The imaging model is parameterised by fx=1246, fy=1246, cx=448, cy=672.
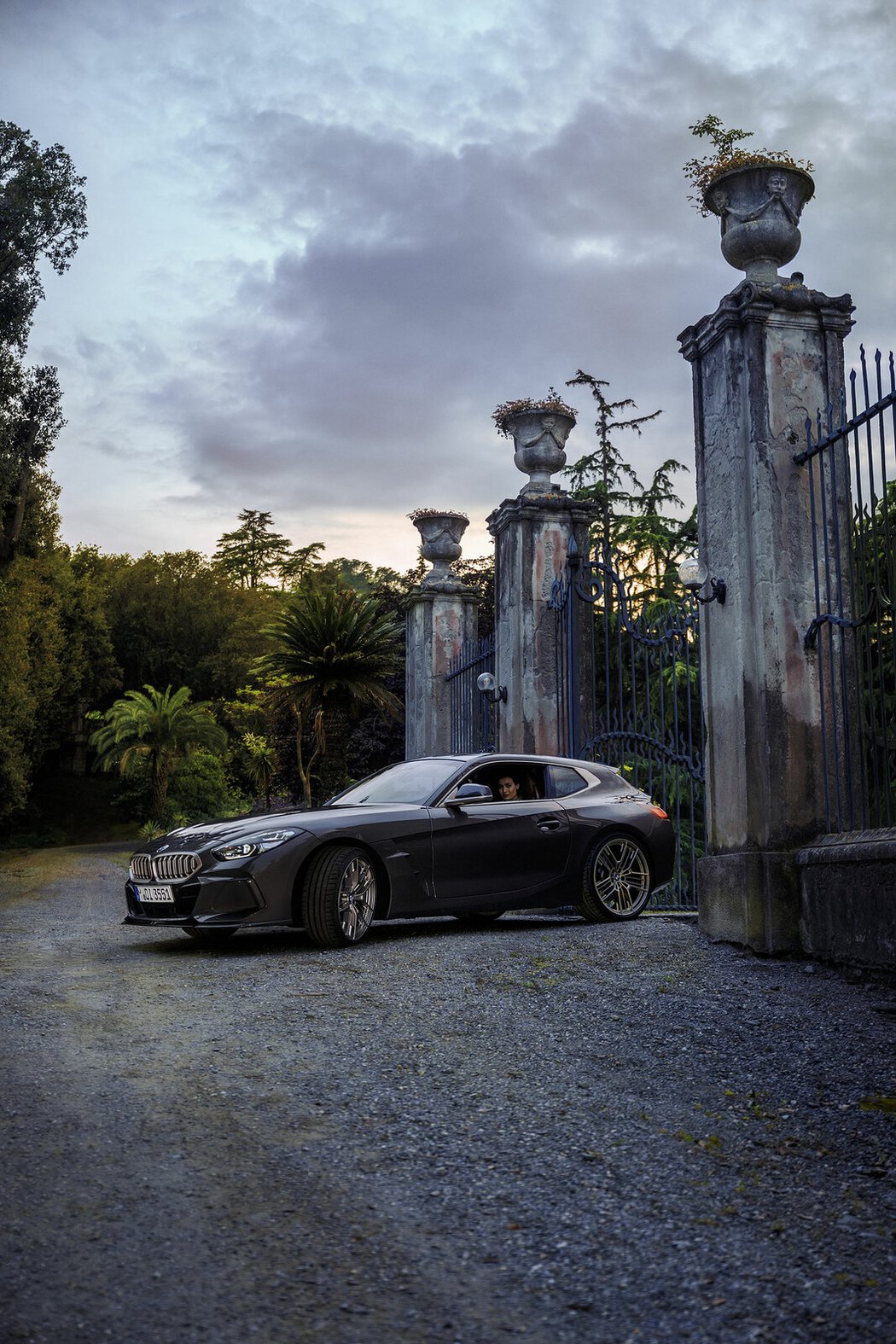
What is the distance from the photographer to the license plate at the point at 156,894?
7734 millimetres

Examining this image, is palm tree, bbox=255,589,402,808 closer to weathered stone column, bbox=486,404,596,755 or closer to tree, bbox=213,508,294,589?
weathered stone column, bbox=486,404,596,755

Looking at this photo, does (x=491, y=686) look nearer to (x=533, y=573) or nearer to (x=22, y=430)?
(x=533, y=573)

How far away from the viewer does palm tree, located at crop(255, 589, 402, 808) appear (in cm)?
2106

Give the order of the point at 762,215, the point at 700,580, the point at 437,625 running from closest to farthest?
1. the point at 700,580
2. the point at 762,215
3. the point at 437,625

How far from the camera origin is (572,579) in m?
12.1

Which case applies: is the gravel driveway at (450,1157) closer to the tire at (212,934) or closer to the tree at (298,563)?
the tire at (212,934)

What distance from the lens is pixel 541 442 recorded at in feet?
43.9

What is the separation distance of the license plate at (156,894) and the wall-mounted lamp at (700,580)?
12.3 feet

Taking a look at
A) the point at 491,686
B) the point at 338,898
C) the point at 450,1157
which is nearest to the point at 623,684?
the point at 491,686

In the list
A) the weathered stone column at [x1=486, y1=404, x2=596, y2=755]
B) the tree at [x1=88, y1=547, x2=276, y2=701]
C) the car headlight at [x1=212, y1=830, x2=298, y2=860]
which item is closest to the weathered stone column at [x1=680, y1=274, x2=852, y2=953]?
the car headlight at [x1=212, y1=830, x2=298, y2=860]

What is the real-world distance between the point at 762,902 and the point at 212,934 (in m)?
3.68

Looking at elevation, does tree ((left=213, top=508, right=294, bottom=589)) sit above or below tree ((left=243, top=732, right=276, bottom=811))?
above

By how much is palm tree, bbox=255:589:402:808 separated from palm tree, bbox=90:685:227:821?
1929 centimetres

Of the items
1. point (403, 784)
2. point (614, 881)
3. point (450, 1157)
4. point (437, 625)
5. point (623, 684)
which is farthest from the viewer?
point (437, 625)
